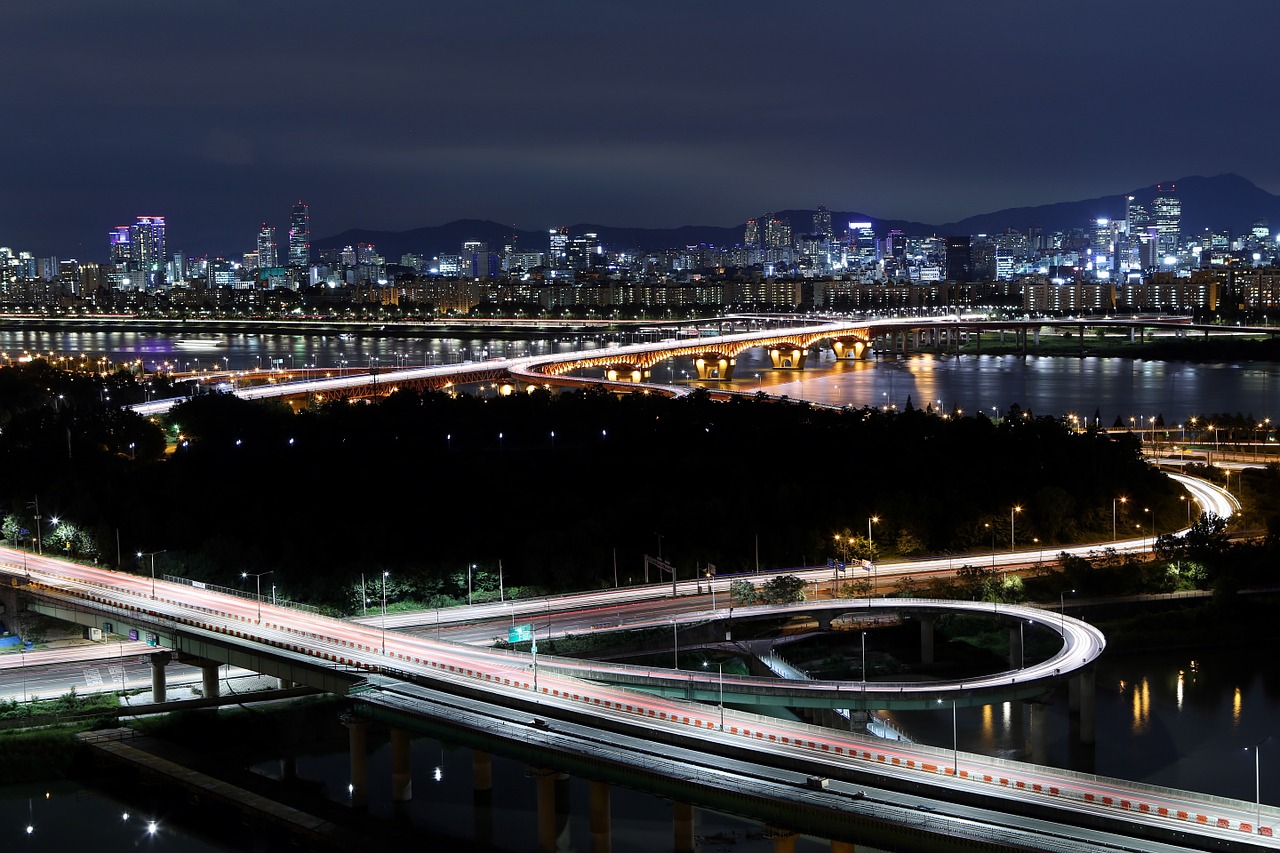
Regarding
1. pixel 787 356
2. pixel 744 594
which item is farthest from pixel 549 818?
pixel 787 356

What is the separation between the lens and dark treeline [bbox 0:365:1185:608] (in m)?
19.0

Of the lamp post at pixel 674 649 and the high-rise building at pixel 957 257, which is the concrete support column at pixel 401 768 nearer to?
the lamp post at pixel 674 649

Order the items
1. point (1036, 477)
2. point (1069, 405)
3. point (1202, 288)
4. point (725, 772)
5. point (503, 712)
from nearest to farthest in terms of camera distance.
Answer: point (725, 772) → point (503, 712) → point (1036, 477) → point (1069, 405) → point (1202, 288)

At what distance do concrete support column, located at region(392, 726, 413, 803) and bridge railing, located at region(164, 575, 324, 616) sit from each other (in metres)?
3.43

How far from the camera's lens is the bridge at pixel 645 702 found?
8922mm

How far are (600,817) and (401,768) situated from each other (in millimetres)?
2195

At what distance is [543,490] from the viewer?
23125 millimetres

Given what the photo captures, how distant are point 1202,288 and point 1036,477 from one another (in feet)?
269

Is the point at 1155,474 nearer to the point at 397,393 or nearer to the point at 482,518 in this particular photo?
the point at 482,518

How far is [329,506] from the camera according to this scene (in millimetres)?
21812

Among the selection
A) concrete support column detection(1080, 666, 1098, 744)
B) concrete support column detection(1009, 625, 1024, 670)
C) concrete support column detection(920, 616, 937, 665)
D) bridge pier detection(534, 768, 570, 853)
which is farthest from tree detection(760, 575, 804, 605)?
bridge pier detection(534, 768, 570, 853)

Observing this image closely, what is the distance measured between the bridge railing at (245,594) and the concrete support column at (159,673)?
1.45 m

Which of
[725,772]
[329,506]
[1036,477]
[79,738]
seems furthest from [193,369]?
[725,772]

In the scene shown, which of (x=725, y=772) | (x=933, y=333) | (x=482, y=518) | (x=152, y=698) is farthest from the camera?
(x=933, y=333)
